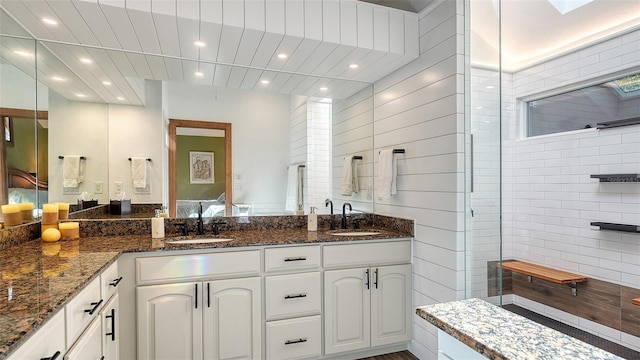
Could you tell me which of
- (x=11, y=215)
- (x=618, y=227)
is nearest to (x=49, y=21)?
(x=11, y=215)

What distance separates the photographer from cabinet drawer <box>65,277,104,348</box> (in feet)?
3.80

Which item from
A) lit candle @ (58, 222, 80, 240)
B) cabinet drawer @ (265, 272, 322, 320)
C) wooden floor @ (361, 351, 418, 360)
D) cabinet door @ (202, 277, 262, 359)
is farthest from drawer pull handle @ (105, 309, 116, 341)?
wooden floor @ (361, 351, 418, 360)

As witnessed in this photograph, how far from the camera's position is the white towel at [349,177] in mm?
2961

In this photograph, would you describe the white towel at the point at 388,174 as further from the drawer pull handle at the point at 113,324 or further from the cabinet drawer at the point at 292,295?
the drawer pull handle at the point at 113,324

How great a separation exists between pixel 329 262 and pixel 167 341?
3.56 ft

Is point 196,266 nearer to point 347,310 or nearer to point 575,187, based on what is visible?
point 347,310

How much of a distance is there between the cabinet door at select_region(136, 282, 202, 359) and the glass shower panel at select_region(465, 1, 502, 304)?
170 cm

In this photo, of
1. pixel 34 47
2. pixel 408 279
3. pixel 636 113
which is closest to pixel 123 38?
pixel 34 47

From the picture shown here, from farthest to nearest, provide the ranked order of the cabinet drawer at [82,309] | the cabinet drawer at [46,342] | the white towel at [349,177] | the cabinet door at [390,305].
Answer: the white towel at [349,177] → the cabinet door at [390,305] → the cabinet drawer at [82,309] → the cabinet drawer at [46,342]

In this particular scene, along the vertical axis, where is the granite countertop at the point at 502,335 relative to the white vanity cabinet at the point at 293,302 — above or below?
above

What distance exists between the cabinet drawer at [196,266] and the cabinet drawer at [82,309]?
1.17ft

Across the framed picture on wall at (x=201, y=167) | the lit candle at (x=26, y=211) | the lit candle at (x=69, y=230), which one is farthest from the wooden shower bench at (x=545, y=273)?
the lit candle at (x=26, y=211)

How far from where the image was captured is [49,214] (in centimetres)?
201

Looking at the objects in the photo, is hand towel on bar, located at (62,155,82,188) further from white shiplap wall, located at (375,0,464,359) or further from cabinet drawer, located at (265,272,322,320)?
white shiplap wall, located at (375,0,464,359)
